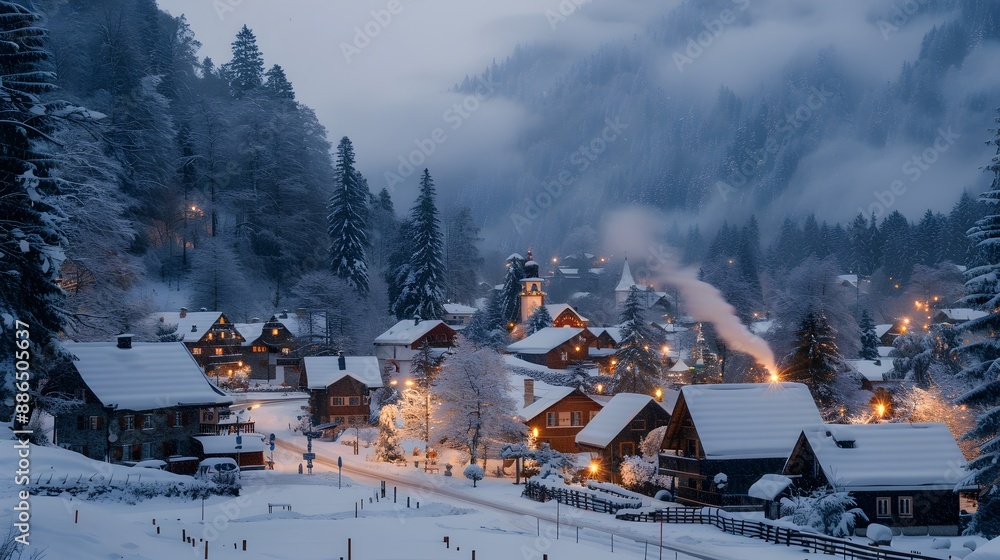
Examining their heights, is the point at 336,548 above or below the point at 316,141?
below

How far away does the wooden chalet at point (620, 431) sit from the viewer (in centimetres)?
5303

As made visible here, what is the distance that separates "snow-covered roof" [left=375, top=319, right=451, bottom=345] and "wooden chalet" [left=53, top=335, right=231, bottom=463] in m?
34.1

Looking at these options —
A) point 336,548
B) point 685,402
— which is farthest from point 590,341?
point 336,548

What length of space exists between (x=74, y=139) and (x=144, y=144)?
4019 cm

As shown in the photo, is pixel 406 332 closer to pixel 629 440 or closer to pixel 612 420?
pixel 612 420

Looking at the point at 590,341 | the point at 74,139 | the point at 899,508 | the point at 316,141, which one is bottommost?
the point at 899,508

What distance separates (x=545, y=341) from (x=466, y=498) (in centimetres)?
4608

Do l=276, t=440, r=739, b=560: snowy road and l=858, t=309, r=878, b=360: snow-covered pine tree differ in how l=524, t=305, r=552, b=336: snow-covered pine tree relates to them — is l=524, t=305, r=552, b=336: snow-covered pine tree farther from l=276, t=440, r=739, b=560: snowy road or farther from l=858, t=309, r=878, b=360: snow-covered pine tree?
l=276, t=440, r=739, b=560: snowy road

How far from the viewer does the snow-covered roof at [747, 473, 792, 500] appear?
128ft

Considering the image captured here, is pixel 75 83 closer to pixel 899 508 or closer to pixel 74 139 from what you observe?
pixel 74 139

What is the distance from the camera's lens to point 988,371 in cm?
2731

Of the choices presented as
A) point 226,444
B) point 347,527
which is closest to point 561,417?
point 226,444

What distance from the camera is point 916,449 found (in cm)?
3878

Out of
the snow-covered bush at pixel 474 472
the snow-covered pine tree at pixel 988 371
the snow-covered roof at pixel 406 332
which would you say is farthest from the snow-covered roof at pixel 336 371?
the snow-covered pine tree at pixel 988 371
